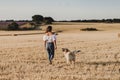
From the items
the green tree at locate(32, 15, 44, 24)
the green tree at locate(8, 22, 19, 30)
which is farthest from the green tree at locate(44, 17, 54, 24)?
the green tree at locate(8, 22, 19, 30)

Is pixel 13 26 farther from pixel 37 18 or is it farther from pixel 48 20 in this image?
pixel 48 20

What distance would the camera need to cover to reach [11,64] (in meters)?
16.0

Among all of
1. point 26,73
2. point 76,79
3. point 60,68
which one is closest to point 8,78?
point 26,73

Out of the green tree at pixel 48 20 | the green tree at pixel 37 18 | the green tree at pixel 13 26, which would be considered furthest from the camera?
the green tree at pixel 48 20

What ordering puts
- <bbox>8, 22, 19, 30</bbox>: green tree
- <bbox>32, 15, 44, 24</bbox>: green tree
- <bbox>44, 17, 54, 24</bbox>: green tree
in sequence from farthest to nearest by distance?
<bbox>44, 17, 54, 24</bbox>: green tree < <bbox>32, 15, 44, 24</bbox>: green tree < <bbox>8, 22, 19, 30</bbox>: green tree

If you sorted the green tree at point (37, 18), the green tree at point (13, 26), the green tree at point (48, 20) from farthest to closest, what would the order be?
the green tree at point (48, 20)
the green tree at point (37, 18)
the green tree at point (13, 26)

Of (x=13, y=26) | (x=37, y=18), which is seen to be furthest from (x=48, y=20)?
(x=13, y=26)

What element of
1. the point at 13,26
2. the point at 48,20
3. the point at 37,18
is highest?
the point at 37,18

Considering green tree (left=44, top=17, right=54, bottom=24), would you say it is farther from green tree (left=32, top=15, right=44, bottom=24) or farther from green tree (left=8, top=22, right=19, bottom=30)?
green tree (left=8, top=22, right=19, bottom=30)

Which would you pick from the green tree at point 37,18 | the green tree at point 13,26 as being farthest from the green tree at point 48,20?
→ the green tree at point 13,26

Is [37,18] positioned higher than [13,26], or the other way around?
[37,18]

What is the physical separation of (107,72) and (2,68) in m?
4.19

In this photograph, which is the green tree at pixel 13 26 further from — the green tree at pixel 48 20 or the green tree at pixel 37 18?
the green tree at pixel 48 20

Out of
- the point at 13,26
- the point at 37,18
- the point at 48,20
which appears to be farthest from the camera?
the point at 48,20
